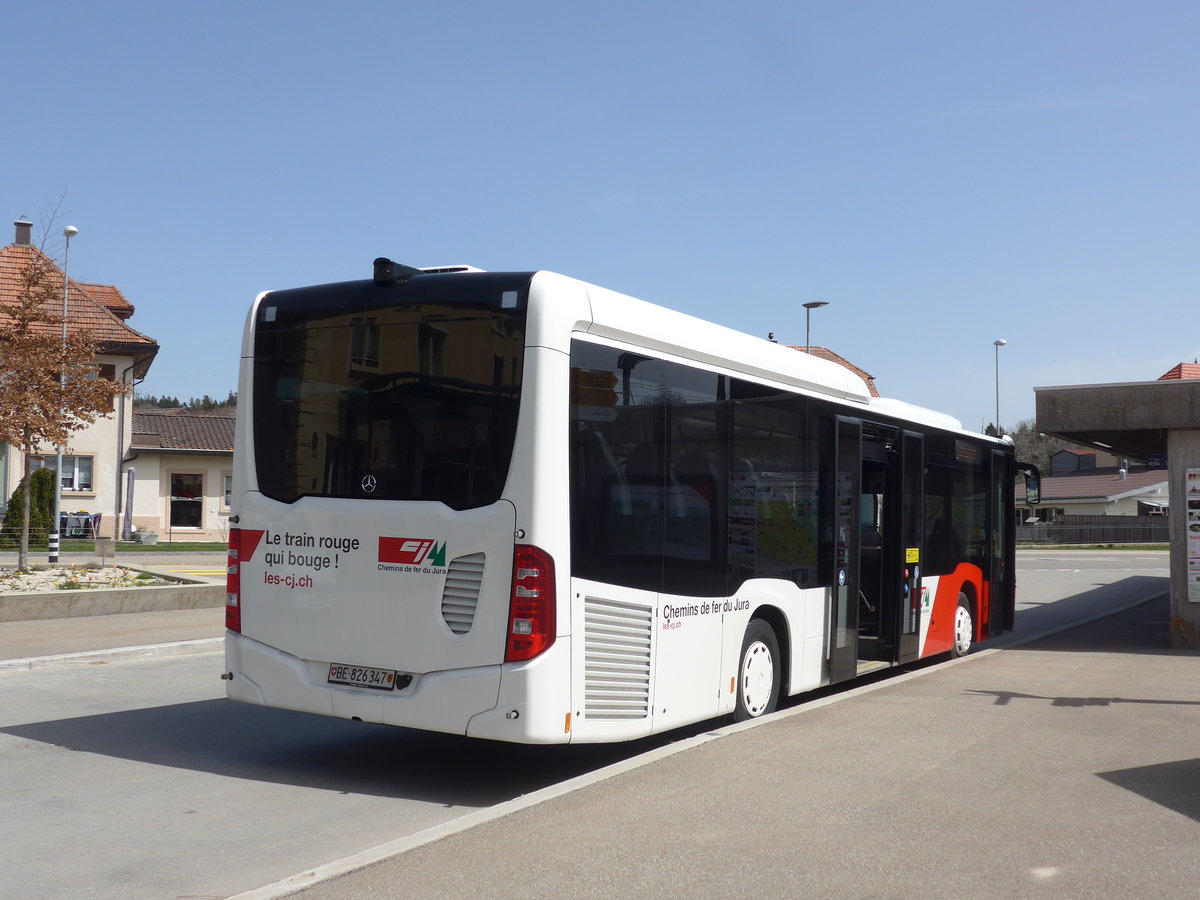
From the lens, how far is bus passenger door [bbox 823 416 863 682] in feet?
33.4

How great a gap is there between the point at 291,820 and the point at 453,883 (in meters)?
1.98

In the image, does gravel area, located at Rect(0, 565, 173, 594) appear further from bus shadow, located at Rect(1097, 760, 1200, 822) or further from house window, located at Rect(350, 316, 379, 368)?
bus shadow, located at Rect(1097, 760, 1200, 822)

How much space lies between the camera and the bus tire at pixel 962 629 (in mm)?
13711

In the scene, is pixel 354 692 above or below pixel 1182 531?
below

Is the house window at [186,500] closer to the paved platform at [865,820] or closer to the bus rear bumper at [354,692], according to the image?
the bus rear bumper at [354,692]

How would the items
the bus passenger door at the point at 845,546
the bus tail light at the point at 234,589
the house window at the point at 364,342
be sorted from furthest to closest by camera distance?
the bus passenger door at the point at 845,546 → the bus tail light at the point at 234,589 → the house window at the point at 364,342

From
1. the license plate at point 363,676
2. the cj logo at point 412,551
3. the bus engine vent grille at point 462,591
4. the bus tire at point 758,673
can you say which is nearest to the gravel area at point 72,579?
the license plate at point 363,676

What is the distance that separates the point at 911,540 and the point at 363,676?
6762mm

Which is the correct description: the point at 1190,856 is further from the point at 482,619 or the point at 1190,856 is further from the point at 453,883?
the point at 482,619

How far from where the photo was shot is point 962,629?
45.6 ft

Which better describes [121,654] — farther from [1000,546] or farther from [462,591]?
[1000,546]

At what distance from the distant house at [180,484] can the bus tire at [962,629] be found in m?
35.1

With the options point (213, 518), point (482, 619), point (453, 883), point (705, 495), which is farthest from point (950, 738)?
point (213, 518)

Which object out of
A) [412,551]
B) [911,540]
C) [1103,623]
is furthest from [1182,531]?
[412,551]
